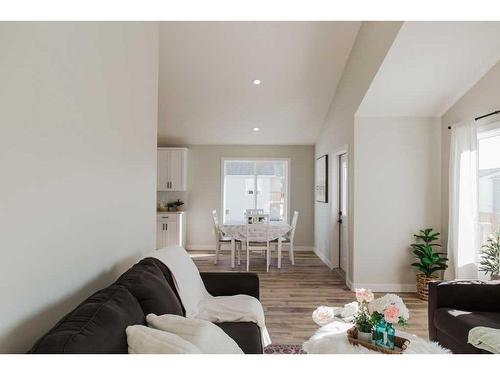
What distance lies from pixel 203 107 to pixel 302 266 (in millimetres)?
3276

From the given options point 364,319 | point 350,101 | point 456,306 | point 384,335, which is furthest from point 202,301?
point 350,101

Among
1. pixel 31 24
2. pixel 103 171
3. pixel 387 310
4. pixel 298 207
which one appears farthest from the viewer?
pixel 298 207

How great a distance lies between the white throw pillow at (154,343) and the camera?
1.11 metres

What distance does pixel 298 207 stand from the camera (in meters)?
7.61

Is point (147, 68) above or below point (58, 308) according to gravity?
above

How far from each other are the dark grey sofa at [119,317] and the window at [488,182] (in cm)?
292

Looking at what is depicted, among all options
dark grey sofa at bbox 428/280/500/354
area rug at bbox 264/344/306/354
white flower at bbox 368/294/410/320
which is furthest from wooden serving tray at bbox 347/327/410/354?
area rug at bbox 264/344/306/354

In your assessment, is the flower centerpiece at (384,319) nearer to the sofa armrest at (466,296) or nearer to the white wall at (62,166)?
the sofa armrest at (466,296)

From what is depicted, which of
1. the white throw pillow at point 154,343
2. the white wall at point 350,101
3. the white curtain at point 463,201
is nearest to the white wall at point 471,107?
the white curtain at point 463,201

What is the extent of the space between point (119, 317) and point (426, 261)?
3.83 m

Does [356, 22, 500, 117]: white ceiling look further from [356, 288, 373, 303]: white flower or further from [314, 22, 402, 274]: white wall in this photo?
[356, 288, 373, 303]: white flower

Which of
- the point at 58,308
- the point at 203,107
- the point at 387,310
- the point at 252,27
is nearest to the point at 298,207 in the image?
the point at 203,107

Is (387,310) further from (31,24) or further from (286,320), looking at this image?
(31,24)

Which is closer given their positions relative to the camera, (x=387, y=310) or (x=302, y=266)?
(x=387, y=310)
